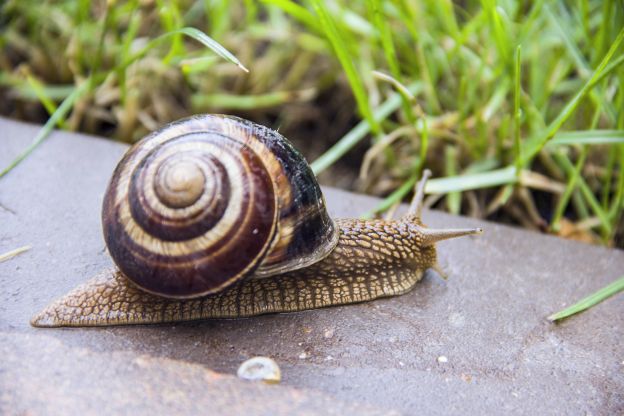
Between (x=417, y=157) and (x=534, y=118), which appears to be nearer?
(x=534, y=118)

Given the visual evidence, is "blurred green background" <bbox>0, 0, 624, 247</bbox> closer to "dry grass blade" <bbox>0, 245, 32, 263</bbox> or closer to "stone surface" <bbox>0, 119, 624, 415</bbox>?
"stone surface" <bbox>0, 119, 624, 415</bbox>

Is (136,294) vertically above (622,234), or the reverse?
(136,294)

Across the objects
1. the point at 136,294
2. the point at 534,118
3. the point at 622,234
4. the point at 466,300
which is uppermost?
the point at 534,118

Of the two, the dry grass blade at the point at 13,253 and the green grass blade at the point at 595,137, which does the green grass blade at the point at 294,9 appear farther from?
the dry grass blade at the point at 13,253

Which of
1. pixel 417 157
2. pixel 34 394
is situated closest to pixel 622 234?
pixel 417 157

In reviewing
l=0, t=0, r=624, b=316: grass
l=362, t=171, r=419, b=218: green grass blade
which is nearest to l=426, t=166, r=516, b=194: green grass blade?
l=0, t=0, r=624, b=316: grass

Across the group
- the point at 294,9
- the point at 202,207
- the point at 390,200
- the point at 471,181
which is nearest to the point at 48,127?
the point at 294,9

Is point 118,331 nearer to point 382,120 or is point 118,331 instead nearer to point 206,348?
point 206,348

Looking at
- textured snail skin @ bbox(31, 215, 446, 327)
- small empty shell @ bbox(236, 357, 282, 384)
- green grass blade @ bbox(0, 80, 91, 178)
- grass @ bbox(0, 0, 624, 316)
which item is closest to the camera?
small empty shell @ bbox(236, 357, 282, 384)
